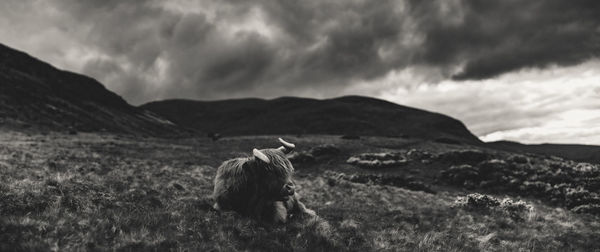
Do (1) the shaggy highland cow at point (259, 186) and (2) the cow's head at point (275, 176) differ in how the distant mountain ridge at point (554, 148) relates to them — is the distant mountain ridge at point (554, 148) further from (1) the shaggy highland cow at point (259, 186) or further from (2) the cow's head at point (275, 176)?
(2) the cow's head at point (275, 176)

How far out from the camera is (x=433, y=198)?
56.6 feet

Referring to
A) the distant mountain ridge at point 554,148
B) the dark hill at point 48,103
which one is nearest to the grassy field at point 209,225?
the dark hill at point 48,103

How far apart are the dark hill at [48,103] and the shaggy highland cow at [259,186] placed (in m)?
48.0

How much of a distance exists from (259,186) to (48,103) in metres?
80.2

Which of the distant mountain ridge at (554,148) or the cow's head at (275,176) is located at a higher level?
the distant mountain ridge at (554,148)

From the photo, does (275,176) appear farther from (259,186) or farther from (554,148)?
(554,148)

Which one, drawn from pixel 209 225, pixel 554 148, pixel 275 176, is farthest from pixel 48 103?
pixel 554 148

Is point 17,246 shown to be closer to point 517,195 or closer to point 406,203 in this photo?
point 406,203

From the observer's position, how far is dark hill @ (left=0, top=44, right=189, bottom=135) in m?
54.9

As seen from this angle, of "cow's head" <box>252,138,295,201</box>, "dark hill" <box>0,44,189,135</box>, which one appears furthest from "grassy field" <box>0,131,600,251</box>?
"dark hill" <box>0,44,189,135</box>

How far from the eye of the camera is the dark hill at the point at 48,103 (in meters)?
54.9

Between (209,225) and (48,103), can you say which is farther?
(48,103)

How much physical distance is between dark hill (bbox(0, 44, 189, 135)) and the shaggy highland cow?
48015mm

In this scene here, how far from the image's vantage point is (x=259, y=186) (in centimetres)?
704
